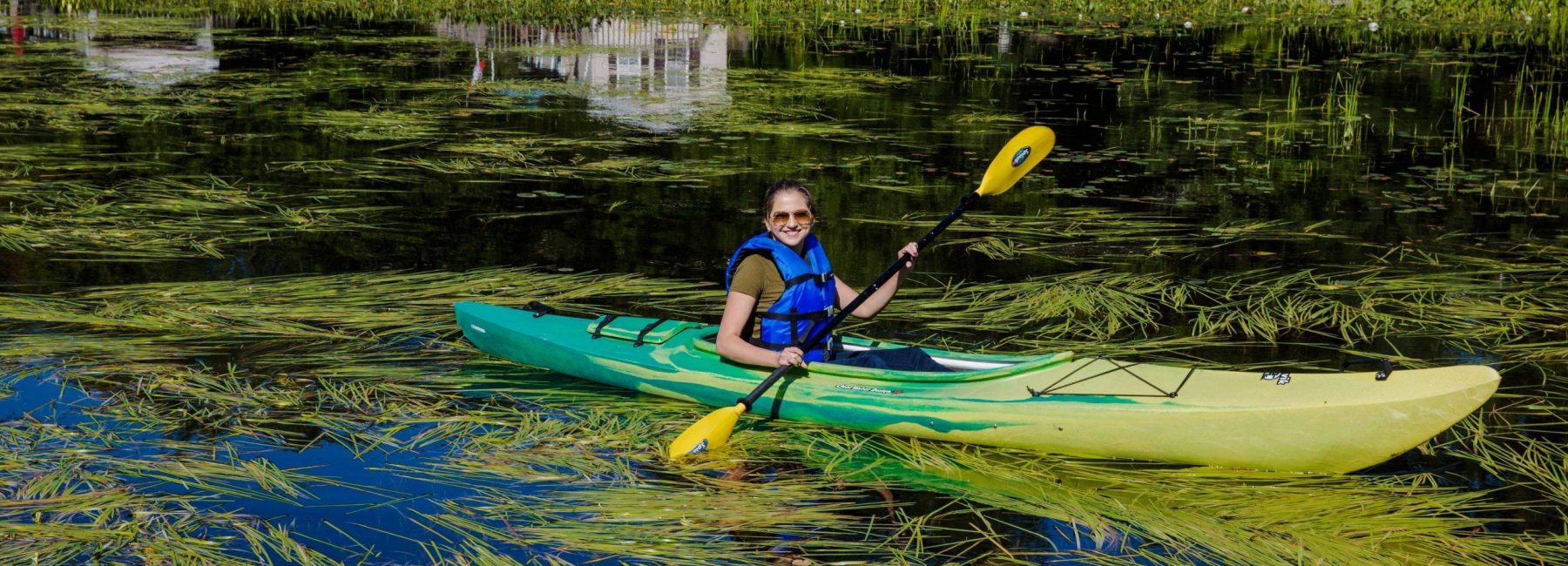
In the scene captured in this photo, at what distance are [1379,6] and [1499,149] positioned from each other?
8442mm

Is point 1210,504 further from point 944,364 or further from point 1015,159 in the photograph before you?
point 1015,159

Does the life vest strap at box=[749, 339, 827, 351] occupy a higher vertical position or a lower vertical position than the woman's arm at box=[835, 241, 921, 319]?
lower

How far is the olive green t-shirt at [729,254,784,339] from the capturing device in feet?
14.0

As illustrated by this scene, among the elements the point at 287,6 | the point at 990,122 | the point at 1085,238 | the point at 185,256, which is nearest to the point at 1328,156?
the point at 990,122

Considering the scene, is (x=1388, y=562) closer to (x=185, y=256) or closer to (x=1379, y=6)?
(x=185, y=256)

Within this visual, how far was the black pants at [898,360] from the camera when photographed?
4.34 metres

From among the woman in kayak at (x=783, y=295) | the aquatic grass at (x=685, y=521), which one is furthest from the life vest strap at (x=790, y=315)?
the aquatic grass at (x=685, y=521)

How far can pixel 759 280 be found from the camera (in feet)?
14.0

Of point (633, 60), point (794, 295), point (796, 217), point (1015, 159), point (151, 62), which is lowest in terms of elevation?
point (794, 295)

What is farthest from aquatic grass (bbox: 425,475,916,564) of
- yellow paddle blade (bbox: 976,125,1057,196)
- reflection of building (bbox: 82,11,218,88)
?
reflection of building (bbox: 82,11,218,88)

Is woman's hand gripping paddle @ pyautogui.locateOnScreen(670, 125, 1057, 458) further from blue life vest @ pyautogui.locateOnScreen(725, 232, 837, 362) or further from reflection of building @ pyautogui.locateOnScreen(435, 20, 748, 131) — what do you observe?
reflection of building @ pyautogui.locateOnScreen(435, 20, 748, 131)

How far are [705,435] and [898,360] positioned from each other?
0.68m

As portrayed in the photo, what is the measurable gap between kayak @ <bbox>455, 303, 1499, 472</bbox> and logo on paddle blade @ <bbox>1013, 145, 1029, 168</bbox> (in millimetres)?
867

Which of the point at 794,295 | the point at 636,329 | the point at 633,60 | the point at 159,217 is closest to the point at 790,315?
the point at 794,295
